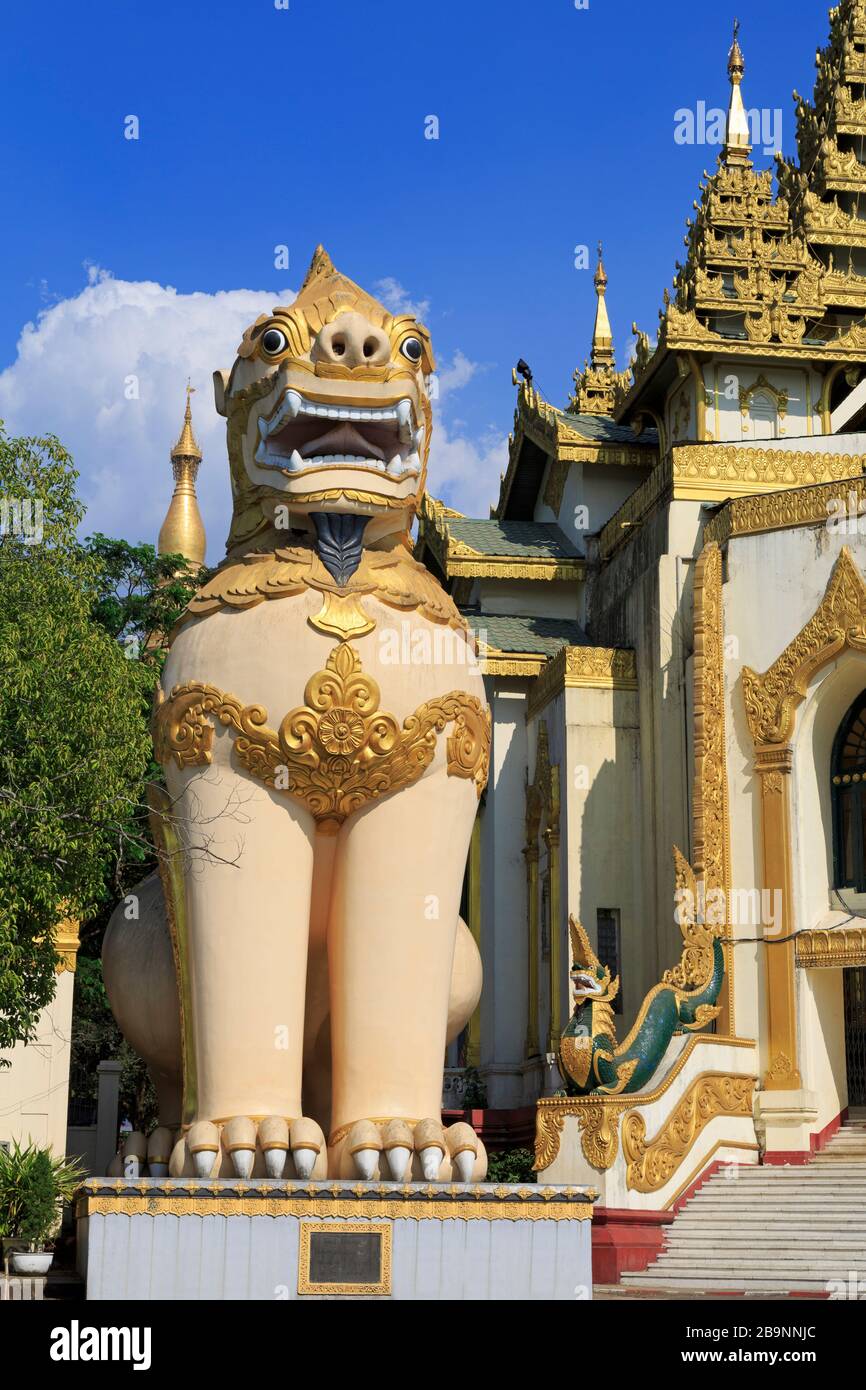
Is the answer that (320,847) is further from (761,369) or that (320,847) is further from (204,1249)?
(761,369)

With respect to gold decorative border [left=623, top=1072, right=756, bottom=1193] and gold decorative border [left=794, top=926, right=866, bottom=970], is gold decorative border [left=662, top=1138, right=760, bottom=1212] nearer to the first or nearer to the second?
gold decorative border [left=623, top=1072, right=756, bottom=1193]

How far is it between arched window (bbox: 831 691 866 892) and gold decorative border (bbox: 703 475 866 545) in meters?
1.66

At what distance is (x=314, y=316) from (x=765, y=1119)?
9613mm

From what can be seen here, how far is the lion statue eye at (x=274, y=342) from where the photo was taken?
684 centimetres

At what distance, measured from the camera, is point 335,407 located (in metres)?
6.74

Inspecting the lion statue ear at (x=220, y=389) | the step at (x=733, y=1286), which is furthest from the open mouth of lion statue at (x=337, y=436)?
the step at (x=733, y=1286)

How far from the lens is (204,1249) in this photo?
19.7 feet

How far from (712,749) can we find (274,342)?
30.6ft

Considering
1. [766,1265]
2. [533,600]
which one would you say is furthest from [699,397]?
[766,1265]

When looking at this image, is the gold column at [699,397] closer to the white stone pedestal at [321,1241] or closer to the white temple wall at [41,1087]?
the white temple wall at [41,1087]

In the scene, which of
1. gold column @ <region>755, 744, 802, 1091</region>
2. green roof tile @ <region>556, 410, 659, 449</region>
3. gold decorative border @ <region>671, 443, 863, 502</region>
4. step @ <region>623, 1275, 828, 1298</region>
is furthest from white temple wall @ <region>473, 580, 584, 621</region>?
step @ <region>623, 1275, 828, 1298</region>

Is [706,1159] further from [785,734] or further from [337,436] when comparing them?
[337,436]

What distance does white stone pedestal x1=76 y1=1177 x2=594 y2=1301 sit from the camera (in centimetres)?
598
